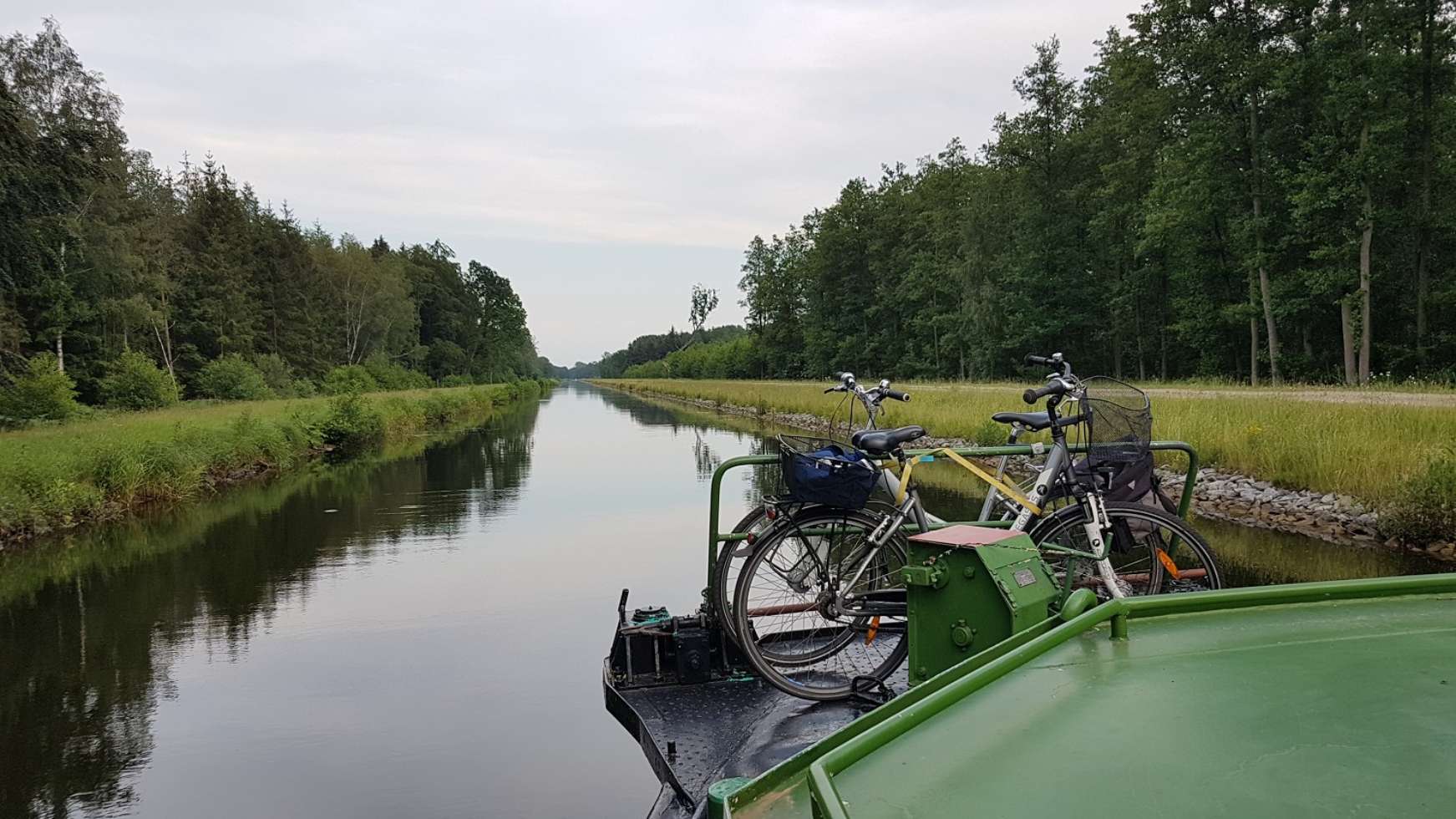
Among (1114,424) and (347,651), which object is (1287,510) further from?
(347,651)

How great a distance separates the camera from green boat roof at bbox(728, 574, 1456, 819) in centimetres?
121

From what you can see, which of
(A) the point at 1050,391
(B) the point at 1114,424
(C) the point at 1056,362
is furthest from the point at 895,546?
(C) the point at 1056,362

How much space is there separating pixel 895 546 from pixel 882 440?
53 centimetres

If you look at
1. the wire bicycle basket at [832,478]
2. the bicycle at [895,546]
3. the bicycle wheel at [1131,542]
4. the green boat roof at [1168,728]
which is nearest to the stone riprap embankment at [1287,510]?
the bicycle wheel at [1131,542]

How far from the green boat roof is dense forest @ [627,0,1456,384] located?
27.6m

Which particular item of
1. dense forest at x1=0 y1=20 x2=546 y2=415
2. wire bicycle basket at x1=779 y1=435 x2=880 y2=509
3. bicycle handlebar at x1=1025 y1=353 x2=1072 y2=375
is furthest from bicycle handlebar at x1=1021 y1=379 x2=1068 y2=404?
dense forest at x1=0 y1=20 x2=546 y2=415

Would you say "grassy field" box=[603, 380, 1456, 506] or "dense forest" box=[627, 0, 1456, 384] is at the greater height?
"dense forest" box=[627, 0, 1456, 384]

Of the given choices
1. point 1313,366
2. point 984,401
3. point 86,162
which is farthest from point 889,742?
point 1313,366

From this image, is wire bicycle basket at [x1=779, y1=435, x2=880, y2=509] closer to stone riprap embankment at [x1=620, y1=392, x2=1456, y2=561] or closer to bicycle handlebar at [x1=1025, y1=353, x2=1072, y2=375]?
bicycle handlebar at [x1=1025, y1=353, x2=1072, y2=375]

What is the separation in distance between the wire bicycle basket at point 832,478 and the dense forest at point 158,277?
734 inches

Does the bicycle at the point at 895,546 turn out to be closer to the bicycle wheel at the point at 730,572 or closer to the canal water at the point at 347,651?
the bicycle wheel at the point at 730,572

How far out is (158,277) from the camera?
3650cm

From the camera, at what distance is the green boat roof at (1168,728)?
1210 millimetres

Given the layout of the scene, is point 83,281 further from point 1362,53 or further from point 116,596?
point 1362,53
